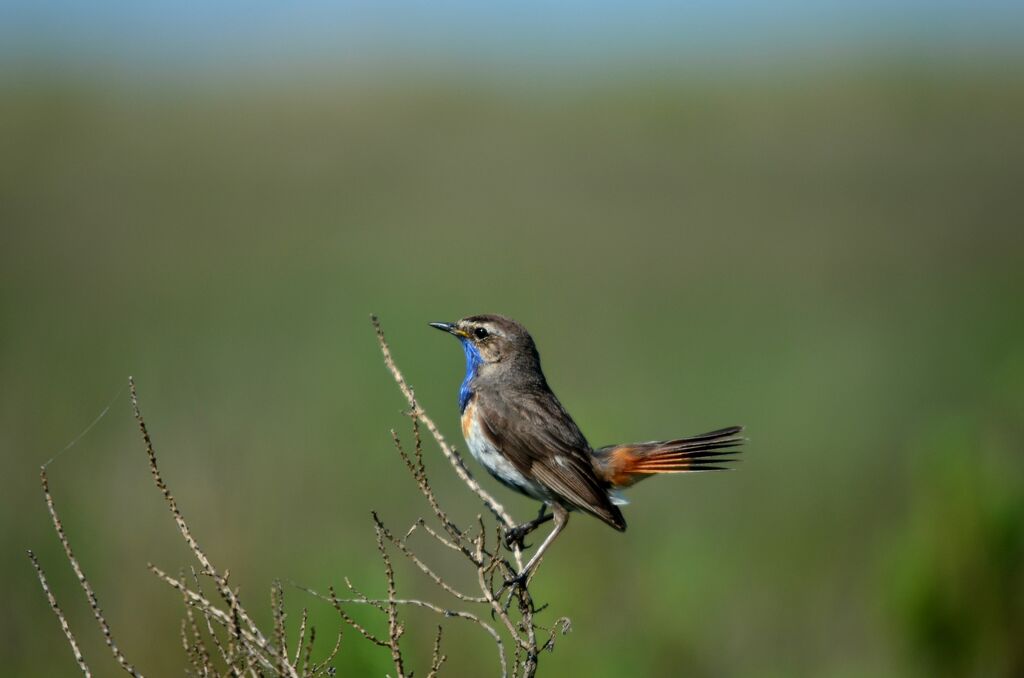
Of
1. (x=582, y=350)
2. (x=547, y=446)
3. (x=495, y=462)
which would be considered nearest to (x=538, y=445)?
(x=547, y=446)

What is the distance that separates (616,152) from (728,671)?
21.6 meters

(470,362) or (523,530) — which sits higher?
(470,362)

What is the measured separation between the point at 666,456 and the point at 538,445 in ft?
1.96

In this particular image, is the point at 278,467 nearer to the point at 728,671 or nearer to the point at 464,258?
the point at 728,671

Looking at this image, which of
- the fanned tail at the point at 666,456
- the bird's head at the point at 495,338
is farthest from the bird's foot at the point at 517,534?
the bird's head at the point at 495,338

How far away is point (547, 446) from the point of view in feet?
19.5

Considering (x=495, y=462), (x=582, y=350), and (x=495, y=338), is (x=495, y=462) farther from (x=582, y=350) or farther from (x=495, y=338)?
(x=582, y=350)

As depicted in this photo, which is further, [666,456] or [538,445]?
[538,445]

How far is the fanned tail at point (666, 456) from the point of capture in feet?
18.7

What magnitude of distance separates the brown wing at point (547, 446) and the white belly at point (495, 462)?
0.03 m

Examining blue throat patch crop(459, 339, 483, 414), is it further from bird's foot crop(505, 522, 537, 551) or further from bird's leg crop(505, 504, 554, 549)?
bird's foot crop(505, 522, 537, 551)

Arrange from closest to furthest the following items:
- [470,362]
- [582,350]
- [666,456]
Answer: [666,456] → [470,362] → [582,350]

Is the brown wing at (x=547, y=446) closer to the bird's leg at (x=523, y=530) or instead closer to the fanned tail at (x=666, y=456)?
the fanned tail at (x=666, y=456)

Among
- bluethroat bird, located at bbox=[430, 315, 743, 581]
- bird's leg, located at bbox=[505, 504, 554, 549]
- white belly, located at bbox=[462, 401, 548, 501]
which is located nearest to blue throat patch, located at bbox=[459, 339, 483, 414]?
bluethroat bird, located at bbox=[430, 315, 743, 581]
